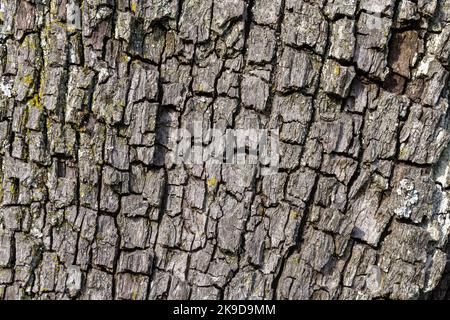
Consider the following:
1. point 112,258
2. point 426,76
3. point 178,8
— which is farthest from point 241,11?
point 112,258

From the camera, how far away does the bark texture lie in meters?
2.44

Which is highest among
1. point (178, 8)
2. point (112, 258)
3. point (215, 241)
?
point (178, 8)

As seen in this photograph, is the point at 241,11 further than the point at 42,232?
No

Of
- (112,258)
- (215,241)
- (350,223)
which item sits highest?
(350,223)

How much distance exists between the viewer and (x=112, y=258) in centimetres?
255

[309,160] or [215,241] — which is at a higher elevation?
[309,160]

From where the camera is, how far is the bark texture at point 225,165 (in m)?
2.44

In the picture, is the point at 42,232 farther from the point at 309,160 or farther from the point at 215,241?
the point at 309,160

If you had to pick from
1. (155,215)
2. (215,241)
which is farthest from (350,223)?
(155,215)

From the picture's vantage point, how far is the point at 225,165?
2.50 m

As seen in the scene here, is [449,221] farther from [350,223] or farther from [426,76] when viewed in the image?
[426,76]

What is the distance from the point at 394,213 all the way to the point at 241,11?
45.6 inches

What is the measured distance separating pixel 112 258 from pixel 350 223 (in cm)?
113

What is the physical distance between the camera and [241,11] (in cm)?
241
